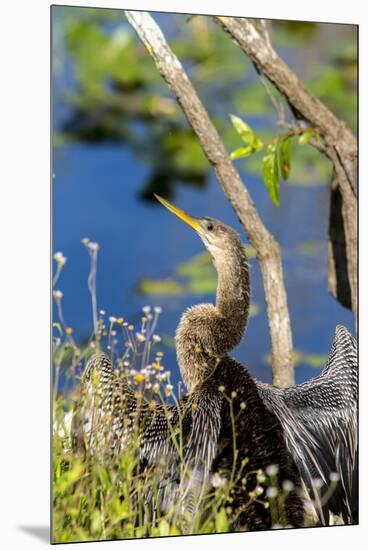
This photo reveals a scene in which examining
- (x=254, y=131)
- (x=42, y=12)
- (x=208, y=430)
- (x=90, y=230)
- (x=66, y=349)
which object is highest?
(x=42, y=12)

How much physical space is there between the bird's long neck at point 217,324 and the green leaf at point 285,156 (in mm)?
333

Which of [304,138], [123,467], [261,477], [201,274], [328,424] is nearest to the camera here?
[123,467]

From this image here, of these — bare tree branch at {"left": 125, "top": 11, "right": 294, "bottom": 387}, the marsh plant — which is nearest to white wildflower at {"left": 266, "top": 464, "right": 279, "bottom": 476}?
the marsh plant

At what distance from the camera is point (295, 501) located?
3646 mm

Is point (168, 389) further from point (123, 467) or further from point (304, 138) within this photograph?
point (304, 138)

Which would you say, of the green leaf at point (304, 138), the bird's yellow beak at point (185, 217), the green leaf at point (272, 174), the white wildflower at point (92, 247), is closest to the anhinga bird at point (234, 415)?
the bird's yellow beak at point (185, 217)

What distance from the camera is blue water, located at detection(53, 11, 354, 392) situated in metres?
3.49

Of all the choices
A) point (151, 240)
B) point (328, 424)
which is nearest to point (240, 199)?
point (151, 240)

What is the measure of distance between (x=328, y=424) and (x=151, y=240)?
0.90 metres

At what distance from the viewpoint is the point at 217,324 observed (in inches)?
147

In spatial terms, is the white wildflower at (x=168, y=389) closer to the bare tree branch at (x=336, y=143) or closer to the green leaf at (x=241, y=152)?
the bare tree branch at (x=336, y=143)

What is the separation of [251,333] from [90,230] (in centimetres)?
69
